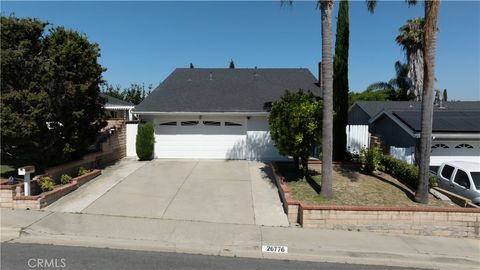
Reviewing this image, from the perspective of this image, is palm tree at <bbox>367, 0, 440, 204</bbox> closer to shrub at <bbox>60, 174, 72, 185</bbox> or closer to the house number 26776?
the house number 26776

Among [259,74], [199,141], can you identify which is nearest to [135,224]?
[199,141]

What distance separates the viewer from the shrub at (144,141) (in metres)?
15.5

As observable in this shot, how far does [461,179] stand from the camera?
433 inches

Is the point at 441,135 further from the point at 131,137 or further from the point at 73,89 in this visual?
the point at 131,137

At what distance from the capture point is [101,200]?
9.84 metres

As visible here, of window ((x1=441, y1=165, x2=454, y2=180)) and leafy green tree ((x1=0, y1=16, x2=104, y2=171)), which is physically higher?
leafy green tree ((x1=0, y1=16, x2=104, y2=171))

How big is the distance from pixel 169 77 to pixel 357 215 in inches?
538

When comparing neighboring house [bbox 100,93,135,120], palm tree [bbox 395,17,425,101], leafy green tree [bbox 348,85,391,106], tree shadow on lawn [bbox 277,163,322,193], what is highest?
palm tree [bbox 395,17,425,101]

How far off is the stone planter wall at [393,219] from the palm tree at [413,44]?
26.6 meters

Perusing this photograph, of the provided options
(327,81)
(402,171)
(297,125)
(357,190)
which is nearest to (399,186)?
(402,171)

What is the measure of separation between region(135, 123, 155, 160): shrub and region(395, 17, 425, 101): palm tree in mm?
25969

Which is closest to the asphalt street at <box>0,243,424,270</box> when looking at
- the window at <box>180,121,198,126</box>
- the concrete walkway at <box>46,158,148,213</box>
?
the concrete walkway at <box>46,158,148,213</box>

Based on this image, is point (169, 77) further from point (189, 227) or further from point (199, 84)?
point (189, 227)

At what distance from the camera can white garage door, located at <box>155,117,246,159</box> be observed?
1641 centimetres
